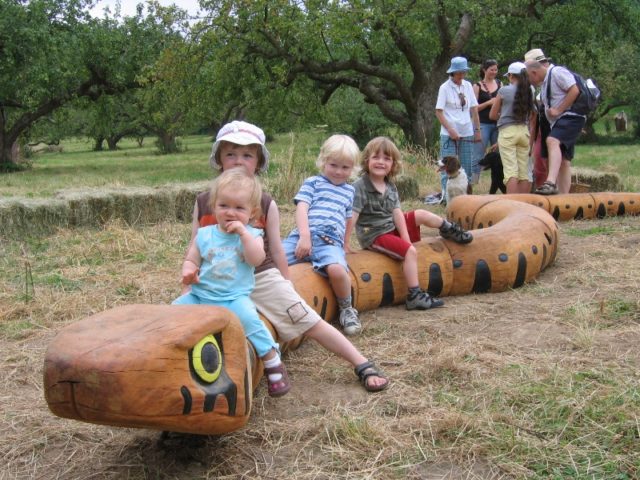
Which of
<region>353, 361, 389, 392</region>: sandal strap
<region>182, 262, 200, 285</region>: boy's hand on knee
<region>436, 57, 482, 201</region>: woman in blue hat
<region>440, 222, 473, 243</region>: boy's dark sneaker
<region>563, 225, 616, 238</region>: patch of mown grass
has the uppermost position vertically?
<region>436, 57, 482, 201</region>: woman in blue hat

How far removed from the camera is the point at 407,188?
9562 mm

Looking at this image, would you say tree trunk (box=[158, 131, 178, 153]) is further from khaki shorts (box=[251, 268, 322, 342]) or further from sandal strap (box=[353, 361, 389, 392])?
sandal strap (box=[353, 361, 389, 392])

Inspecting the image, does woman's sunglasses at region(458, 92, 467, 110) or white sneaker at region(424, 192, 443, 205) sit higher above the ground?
woman's sunglasses at region(458, 92, 467, 110)

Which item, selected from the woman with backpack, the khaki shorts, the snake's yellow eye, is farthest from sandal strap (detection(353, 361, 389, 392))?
the woman with backpack

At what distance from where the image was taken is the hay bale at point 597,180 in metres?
9.45

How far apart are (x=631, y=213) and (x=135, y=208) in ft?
18.3

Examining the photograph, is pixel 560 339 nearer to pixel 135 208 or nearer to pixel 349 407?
pixel 349 407

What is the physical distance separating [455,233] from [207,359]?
2.92m

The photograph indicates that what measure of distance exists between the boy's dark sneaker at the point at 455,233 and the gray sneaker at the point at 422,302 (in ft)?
1.82

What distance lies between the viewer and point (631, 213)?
7680 mm

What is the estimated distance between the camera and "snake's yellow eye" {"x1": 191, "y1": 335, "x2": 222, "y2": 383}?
2.30 m

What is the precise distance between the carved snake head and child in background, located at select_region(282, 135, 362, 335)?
1.74 meters

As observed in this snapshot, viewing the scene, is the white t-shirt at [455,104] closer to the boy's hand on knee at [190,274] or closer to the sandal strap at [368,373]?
the sandal strap at [368,373]

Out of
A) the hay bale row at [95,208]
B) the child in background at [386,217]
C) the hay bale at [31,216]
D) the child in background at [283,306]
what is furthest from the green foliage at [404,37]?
the child in background at [283,306]
